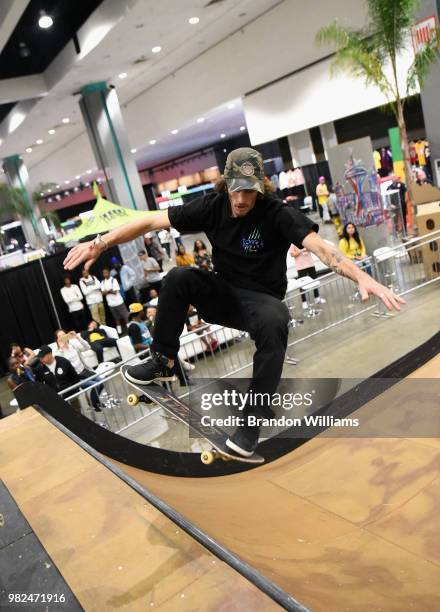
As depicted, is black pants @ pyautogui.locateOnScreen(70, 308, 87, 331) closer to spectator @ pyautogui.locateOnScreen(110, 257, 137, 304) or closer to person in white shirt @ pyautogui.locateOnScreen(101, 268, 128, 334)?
spectator @ pyautogui.locateOnScreen(110, 257, 137, 304)

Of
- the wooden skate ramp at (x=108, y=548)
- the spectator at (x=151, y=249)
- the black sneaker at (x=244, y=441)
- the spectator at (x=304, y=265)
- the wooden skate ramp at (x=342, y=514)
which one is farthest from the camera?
the spectator at (x=151, y=249)

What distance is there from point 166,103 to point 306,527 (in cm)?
2107

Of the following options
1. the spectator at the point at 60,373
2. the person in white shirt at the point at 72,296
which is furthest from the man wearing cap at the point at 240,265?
the person in white shirt at the point at 72,296

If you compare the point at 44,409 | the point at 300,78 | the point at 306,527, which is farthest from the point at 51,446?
the point at 300,78

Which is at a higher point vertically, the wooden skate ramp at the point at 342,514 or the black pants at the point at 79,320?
the wooden skate ramp at the point at 342,514

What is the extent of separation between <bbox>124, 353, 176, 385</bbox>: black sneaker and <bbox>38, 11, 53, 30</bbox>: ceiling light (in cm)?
1291

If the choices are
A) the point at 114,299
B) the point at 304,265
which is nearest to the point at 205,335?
the point at 304,265

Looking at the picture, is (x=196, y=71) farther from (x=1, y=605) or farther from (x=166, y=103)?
(x=1, y=605)

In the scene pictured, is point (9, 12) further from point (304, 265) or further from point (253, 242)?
point (253, 242)

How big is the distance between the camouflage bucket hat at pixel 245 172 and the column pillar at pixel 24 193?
25.6 m

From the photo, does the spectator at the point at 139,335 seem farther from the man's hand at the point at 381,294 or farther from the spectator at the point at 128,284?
the man's hand at the point at 381,294

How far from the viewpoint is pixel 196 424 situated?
10.7ft

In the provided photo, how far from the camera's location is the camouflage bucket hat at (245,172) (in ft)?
8.98

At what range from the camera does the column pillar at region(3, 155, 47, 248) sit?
1055 inches
